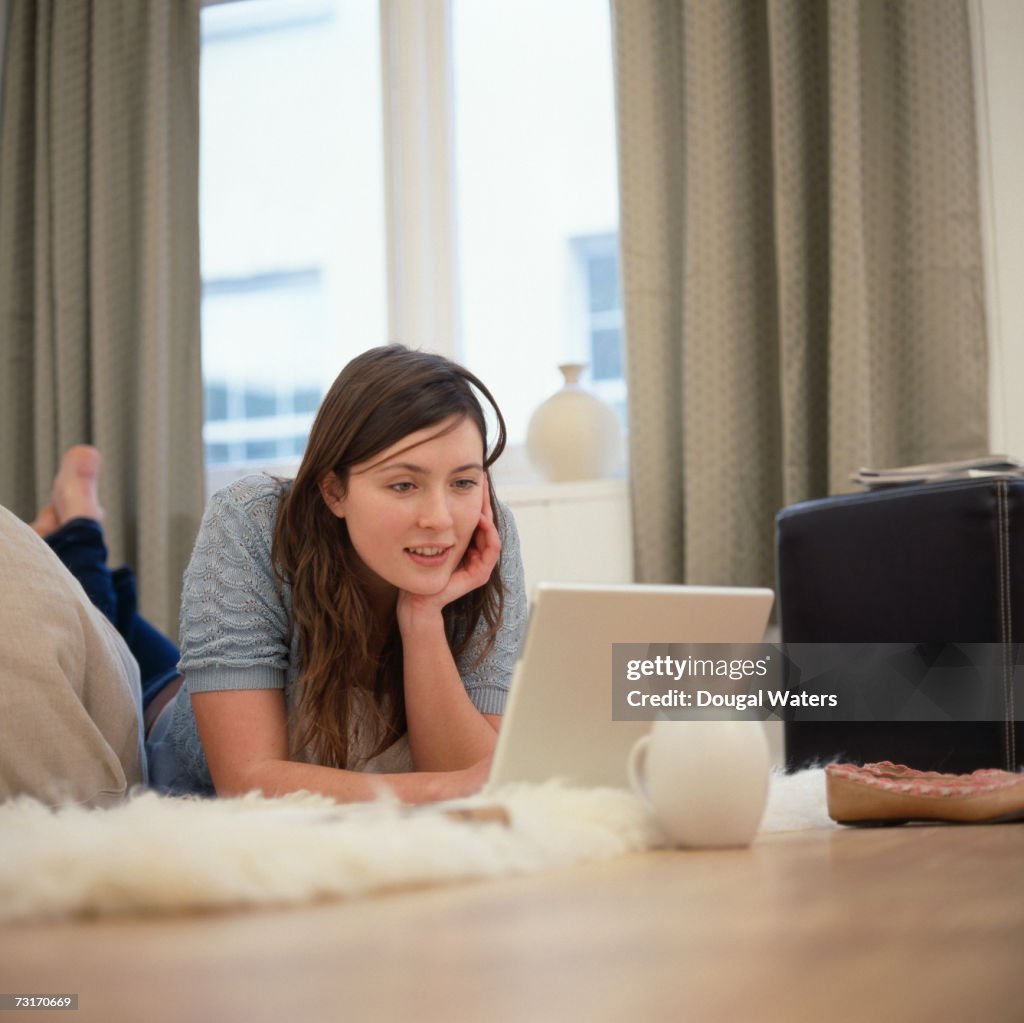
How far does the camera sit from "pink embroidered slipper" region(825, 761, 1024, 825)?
0.95 metres

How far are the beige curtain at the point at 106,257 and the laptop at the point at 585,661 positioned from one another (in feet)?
8.14

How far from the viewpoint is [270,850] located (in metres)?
0.61

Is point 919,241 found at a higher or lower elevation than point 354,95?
lower

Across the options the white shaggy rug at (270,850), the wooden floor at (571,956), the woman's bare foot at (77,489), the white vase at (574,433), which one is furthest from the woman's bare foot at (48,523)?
the wooden floor at (571,956)

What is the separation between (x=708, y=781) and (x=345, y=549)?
74 centimetres

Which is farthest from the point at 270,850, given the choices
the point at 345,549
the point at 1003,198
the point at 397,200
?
the point at 397,200

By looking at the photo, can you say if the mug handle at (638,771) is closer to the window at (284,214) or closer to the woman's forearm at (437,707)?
the woman's forearm at (437,707)

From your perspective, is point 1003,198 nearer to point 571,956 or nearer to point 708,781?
point 708,781

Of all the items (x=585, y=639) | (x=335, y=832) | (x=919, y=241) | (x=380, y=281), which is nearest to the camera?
(x=335, y=832)

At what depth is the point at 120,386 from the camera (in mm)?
3340

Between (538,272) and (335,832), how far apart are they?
8.94 ft

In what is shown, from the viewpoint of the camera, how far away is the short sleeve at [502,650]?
59.9 inches

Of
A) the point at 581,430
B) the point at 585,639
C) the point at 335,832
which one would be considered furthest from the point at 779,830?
the point at 581,430

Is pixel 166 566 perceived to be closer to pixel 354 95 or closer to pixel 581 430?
pixel 581 430
